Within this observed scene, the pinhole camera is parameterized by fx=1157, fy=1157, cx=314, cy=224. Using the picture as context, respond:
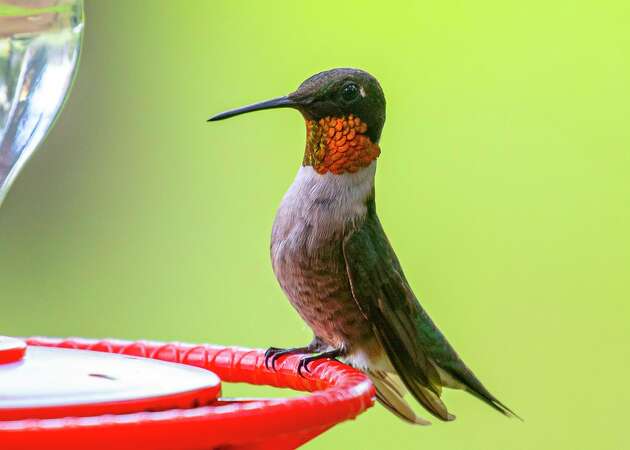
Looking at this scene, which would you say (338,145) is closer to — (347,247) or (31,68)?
(347,247)

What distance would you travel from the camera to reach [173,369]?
1120 mm

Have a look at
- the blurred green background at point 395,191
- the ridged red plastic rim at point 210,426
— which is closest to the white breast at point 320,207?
the ridged red plastic rim at point 210,426

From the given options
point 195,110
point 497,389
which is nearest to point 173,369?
point 497,389

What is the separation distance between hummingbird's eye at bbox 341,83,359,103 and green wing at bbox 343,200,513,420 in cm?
20

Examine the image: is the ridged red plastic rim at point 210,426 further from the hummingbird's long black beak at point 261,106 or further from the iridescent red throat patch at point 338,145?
the iridescent red throat patch at point 338,145

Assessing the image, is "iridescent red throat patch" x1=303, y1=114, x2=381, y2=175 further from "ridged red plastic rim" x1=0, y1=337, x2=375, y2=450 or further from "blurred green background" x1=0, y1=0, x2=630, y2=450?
"blurred green background" x1=0, y1=0, x2=630, y2=450

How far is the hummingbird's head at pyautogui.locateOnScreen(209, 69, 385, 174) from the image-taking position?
1677mm

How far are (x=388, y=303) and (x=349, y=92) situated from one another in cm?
34

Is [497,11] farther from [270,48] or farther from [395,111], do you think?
[270,48]

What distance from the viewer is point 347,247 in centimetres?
176

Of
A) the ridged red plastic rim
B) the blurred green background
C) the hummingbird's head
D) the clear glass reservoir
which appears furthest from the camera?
the blurred green background

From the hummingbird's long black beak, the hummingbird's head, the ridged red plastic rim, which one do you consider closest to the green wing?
the hummingbird's head

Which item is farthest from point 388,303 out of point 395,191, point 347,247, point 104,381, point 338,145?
point 395,191

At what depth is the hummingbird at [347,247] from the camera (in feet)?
5.65
